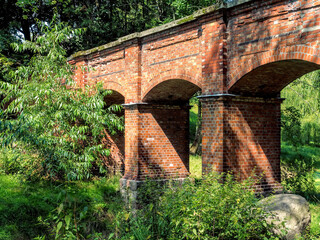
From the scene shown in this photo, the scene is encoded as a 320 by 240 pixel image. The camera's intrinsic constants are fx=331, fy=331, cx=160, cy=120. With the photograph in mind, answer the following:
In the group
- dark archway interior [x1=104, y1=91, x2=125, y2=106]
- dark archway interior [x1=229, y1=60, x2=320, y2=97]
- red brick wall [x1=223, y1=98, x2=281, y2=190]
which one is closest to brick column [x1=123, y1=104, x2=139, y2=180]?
dark archway interior [x1=104, y1=91, x2=125, y2=106]

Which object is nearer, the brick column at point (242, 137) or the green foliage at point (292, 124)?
the brick column at point (242, 137)

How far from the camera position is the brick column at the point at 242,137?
7219mm

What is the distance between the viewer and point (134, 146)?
9.97 meters

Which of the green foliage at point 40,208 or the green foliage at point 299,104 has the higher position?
the green foliage at point 299,104

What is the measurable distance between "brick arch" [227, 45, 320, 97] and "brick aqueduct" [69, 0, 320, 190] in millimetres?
20

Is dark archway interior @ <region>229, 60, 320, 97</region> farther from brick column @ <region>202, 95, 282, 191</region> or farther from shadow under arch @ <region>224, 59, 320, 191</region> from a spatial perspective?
brick column @ <region>202, 95, 282, 191</region>

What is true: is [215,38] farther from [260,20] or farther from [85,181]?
[85,181]

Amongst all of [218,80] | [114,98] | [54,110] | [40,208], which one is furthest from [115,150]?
[218,80]

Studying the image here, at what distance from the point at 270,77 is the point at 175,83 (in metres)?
2.79

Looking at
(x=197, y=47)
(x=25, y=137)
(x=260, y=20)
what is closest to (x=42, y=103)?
(x=197, y=47)

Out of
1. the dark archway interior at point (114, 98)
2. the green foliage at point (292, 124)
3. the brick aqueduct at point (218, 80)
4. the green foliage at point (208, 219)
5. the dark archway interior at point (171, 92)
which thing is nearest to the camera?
the green foliage at point (208, 219)

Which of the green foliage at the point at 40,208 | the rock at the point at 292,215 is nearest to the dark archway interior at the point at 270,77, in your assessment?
the rock at the point at 292,215

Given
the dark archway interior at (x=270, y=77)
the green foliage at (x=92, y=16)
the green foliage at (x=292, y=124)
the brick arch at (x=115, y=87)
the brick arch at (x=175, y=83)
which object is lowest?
the green foliage at (x=292, y=124)

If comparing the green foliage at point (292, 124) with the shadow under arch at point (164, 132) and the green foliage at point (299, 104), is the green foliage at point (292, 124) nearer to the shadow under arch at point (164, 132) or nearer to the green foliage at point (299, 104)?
the green foliage at point (299, 104)
